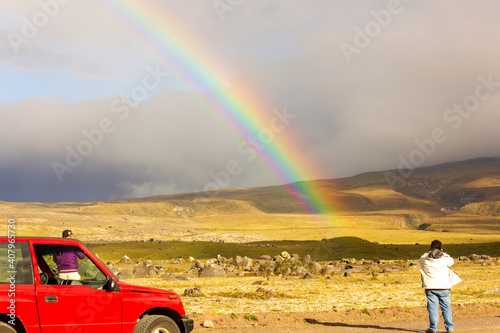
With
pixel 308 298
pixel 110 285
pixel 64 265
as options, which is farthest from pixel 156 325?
pixel 308 298

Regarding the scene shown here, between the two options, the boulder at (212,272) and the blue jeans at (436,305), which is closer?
the blue jeans at (436,305)

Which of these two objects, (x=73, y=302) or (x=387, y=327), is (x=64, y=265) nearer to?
(x=73, y=302)

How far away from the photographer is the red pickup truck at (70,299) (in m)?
8.02

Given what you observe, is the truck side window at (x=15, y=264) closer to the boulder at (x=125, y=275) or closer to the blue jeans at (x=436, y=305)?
the blue jeans at (x=436, y=305)

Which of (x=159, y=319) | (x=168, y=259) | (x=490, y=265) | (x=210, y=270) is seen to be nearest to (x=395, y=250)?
(x=490, y=265)

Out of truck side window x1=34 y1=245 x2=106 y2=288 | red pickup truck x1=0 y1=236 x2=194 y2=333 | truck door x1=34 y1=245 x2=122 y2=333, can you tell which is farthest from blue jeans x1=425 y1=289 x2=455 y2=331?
truck side window x1=34 y1=245 x2=106 y2=288

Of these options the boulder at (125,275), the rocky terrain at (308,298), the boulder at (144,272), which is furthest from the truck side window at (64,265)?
the boulder at (144,272)

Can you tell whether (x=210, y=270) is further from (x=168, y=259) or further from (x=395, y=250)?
(x=395, y=250)

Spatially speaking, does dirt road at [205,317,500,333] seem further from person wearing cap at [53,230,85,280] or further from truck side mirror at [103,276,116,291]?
person wearing cap at [53,230,85,280]

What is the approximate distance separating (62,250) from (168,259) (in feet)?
148

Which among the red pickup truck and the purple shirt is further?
the purple shirt

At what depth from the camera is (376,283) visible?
91.1 ft

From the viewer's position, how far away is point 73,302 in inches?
337

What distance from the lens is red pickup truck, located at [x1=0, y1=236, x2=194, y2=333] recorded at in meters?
8.02
